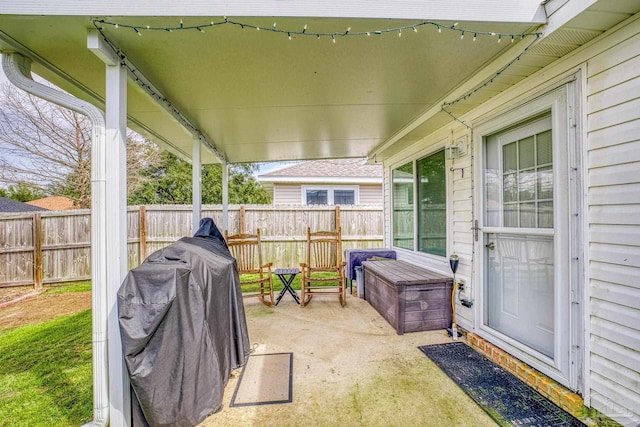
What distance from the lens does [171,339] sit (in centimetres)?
163

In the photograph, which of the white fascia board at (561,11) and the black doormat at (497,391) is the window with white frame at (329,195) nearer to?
the black doormat at (497,391)

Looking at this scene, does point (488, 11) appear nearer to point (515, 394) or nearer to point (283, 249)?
point (515, 394)

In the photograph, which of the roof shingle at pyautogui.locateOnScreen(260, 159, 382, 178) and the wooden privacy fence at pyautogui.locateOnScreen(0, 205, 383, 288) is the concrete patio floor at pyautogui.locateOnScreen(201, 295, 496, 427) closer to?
the wooden privacy fence at pyautogui.locateOnScreen(0, 205, 383, 288)

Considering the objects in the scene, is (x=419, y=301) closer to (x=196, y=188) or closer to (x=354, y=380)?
(x=354, y=380)

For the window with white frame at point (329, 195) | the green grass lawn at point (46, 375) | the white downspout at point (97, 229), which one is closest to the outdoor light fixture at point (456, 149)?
the white downspout at point (97, 229)

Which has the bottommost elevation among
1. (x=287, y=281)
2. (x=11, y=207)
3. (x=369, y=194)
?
(x=287, y=281)

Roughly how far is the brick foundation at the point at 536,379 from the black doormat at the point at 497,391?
4 cm

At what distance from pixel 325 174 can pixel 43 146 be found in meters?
7.84

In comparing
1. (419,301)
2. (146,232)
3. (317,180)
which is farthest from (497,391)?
(317,180)

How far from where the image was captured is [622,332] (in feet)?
5.32

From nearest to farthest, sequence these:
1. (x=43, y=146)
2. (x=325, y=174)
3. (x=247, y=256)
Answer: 1. (x=247, y=256)
2. (x=43, y=146)
3. (x=325, y=174)

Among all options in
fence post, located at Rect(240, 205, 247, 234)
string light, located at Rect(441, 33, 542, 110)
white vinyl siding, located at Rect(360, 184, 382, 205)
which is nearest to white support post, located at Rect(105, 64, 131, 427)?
string light, located at Rect(441, 33, 542, 110)

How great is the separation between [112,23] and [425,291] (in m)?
3.27

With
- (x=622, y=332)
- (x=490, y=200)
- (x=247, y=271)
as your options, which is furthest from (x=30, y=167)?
(x=622, y=332)
